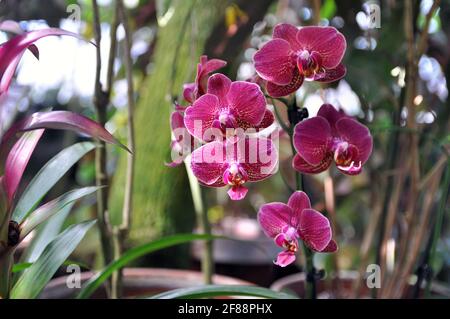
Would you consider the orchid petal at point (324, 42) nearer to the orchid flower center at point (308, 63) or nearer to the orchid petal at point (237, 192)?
the orchid flower center at point (308, 63)

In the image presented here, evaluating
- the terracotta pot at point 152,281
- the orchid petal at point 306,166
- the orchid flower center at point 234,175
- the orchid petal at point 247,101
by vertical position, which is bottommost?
the terracotta pot at point 152,281

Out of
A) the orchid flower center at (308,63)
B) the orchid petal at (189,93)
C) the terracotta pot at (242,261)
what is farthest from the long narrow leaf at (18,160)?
the terracotta pot at (242,261)

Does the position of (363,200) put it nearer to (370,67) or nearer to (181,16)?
(370,67)

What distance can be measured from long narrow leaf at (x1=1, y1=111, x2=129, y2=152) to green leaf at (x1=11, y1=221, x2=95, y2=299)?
0.36ft

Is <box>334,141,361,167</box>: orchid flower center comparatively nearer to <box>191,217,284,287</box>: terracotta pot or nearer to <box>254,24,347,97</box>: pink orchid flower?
<box>254,24,347,97</box>: pink orchid flower

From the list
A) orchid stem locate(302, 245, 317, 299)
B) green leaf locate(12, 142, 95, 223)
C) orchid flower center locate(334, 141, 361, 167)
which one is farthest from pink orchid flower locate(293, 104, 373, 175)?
green leaf locate(12, 142, 95, 223)

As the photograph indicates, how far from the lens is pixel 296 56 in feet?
1.30

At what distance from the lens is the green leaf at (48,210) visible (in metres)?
0.43

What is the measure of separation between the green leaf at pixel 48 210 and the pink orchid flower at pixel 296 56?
18 cm

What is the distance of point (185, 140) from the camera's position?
1.54 feet

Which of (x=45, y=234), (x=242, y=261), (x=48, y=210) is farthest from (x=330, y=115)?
(x=242, y=261)

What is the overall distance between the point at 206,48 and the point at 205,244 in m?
0.31

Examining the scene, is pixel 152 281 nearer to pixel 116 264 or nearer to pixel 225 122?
pixel 116 264
